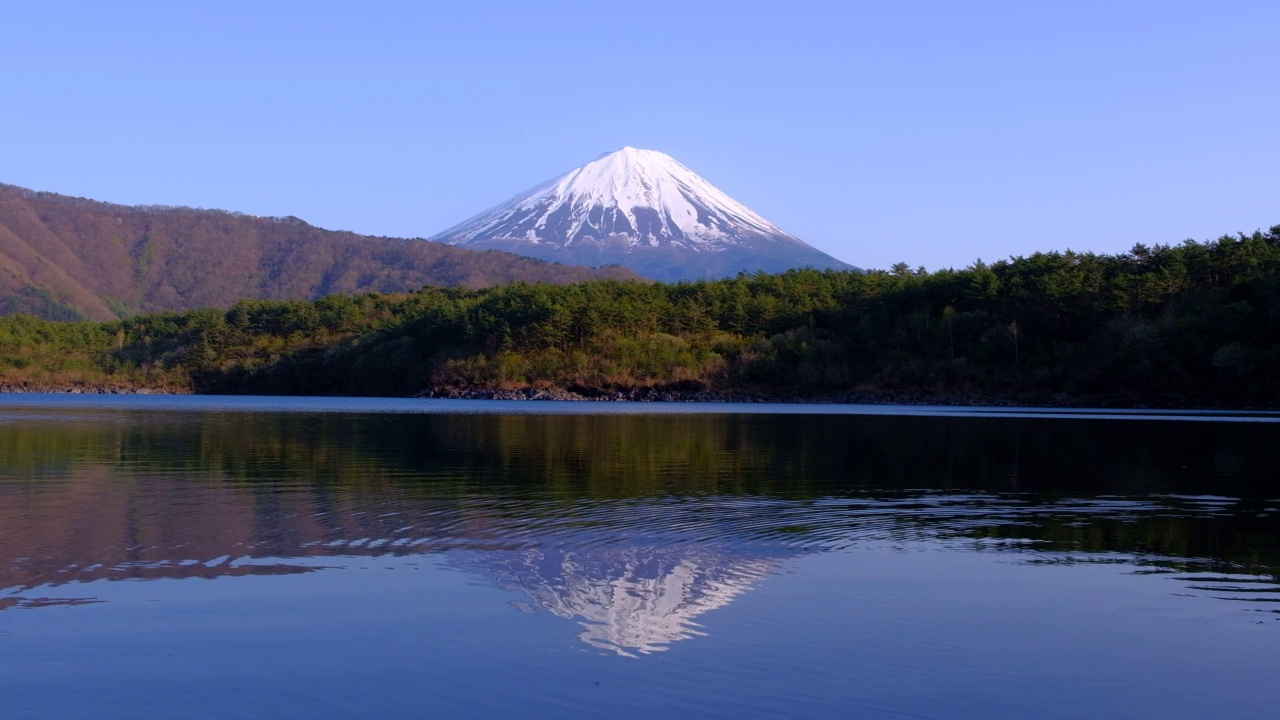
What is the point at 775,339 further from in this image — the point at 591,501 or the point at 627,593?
the point at 627,593

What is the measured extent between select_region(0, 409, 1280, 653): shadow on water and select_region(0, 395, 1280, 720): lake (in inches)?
2.7

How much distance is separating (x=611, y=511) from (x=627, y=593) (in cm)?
529

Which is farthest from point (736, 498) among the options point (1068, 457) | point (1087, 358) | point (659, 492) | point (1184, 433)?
point (1087, 358)

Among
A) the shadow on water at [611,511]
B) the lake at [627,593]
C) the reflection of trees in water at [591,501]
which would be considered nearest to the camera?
the lake at [627,593]

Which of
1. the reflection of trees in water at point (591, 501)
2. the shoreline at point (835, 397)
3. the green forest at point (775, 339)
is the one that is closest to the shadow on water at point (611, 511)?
the reflection of trees in water at point (591, 501)

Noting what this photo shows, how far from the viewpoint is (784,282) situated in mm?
101750

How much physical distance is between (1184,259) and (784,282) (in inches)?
1360

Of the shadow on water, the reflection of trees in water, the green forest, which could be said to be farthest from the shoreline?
the shadow on water

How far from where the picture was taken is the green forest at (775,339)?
235ft

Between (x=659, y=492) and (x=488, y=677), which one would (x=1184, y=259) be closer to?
(x=659, y=492)

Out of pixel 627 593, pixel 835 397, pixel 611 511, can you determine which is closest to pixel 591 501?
pixel 611 511

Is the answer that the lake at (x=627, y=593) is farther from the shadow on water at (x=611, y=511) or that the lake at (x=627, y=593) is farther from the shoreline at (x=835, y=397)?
the shoreline at (x=835, y=397)

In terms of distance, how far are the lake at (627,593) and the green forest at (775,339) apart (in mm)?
55745

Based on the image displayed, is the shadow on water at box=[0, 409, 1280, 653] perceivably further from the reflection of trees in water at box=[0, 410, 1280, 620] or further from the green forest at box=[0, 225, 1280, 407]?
the green forest at box=[0, 225, 1280, 407]
